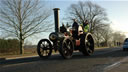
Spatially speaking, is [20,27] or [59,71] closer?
[59,71]

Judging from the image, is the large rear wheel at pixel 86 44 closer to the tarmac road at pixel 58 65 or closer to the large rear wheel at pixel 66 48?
the large rear wheel at pixel 66 48

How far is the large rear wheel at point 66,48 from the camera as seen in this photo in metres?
9.82

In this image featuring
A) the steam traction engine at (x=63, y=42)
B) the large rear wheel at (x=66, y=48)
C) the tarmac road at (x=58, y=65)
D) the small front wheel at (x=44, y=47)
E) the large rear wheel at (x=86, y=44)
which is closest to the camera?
the tarmac road at (x=58, y=65)

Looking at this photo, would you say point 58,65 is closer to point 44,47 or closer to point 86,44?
point 44,47

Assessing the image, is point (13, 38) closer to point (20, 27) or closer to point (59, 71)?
point (20, 27)

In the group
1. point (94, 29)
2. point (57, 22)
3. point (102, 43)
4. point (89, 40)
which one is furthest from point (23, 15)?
point (102, 43)

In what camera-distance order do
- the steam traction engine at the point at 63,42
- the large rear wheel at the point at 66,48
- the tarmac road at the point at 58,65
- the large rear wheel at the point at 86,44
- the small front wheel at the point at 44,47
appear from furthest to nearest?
the large rear wheel at the point at 86,44 < the small front wheel at the point at 44,47 < the steam traction engine at the point at 63,42 < the large rear wheel at the point at 66,48 < the tarmac road at the point at 58,65

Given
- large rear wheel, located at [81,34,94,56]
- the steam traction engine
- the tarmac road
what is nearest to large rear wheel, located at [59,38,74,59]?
the steam traction engine

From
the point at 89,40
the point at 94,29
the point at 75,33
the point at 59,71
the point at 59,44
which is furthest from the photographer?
the point at 94,29

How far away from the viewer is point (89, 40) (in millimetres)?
13383

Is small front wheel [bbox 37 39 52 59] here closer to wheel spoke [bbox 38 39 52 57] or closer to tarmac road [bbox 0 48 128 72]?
wheel spoke [bbox 38 39 52 57]

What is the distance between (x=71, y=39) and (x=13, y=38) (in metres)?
17.8

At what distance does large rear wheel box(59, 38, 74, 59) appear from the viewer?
9.82m

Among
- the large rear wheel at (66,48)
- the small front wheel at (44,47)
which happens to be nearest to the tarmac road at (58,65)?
the large rear wheel at (66,48)
